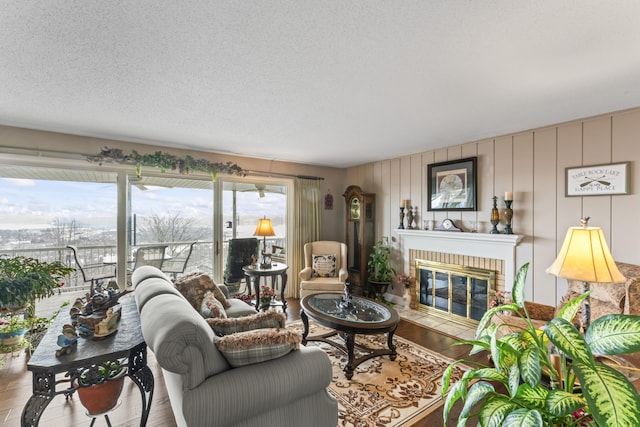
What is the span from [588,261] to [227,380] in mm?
2115

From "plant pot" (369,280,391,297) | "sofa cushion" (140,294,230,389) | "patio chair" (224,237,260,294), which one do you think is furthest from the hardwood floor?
"plant pot" (369,280,391,297)

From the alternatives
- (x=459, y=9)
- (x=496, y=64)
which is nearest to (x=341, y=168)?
(x=496, y=64)

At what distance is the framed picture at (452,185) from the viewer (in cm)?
380

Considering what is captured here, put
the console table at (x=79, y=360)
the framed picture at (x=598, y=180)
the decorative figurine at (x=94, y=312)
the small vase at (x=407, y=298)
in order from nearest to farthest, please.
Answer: the console table at (x=79, y=360) < the decorative figurine at (x=94, y=312) < the framed picture at (x=598, y=180) < the small vase at (x=407, y=298)

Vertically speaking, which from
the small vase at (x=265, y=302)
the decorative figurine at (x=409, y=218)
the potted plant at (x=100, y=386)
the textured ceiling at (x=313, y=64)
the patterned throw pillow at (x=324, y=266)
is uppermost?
the textured ceiling at (x=313, y=64)

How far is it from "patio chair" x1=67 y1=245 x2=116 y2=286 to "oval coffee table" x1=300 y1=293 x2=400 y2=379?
251 centimetres

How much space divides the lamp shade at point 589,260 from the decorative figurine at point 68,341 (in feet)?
9.63

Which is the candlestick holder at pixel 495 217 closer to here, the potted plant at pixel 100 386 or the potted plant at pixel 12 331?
the potted plant at pixel 100 386

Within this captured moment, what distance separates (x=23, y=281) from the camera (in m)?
2.67

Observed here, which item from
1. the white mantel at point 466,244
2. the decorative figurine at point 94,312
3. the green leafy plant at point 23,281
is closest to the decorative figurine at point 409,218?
the white mantel at point 466,244

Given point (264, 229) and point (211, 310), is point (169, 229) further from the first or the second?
point (211, 310)

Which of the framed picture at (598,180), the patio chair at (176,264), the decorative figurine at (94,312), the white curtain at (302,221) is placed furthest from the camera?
the white curtain at (302,221)

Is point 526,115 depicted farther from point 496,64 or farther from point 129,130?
point 129,130

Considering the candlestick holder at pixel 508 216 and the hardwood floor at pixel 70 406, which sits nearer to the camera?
the hardwood floor at pixel 70 406
